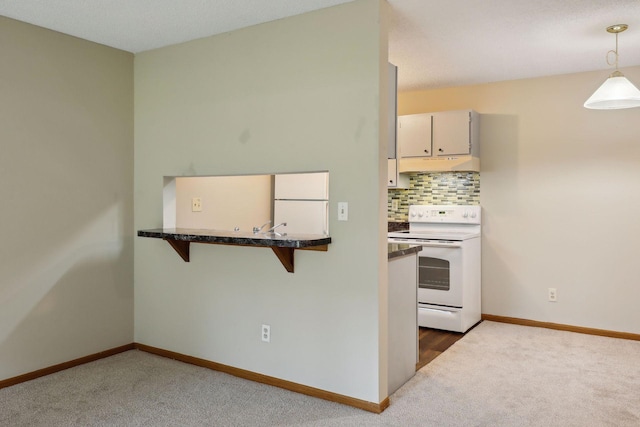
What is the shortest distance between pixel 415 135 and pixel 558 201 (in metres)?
1.47

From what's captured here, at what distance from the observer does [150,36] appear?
345 centimetres

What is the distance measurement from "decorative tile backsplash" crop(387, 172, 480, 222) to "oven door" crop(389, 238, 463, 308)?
69cm

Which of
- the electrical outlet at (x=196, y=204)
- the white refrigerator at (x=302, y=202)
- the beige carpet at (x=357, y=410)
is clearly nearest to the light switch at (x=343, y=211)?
the beige carpet at (x=357, y=410)

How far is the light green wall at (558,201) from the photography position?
4309 millimetres

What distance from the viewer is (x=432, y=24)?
3197mm

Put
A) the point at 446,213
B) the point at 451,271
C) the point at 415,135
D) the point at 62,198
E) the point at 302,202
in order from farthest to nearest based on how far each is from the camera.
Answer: the point at 446,213 < the point at 415,135 < the point at 302,202 < the point at 451,271 < the point at 62,198

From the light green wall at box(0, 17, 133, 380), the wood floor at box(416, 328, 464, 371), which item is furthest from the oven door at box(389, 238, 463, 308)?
the light green wall at box(0, 17, 133, 380)

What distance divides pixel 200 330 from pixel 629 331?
364 centimetres

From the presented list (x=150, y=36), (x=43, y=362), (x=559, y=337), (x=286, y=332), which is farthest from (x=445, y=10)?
(x=43, y=362)

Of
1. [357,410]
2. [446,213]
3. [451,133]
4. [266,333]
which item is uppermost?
[451,133]

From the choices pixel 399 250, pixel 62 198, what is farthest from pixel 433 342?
pixel 62 198

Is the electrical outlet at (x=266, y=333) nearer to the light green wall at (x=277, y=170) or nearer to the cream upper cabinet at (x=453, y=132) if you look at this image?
the light green wall at (x=277, y=170)

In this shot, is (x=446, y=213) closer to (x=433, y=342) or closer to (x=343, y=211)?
(x=433, y=342)

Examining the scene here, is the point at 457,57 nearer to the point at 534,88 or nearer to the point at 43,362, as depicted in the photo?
the point at 534,88
